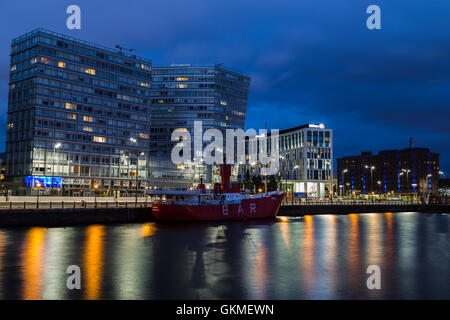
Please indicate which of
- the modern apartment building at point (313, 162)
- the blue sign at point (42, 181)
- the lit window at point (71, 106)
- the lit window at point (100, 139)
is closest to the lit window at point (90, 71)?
the lit window at point (71, 106)

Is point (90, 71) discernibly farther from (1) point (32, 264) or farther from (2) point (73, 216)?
(1) point (32, 264)

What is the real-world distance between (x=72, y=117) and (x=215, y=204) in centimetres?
8765

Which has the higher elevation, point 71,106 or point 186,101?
point 186,101

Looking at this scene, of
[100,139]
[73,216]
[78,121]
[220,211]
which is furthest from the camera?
[100,139]

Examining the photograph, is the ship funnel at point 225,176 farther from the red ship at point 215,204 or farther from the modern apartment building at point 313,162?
the modern apartment building at point 313,162

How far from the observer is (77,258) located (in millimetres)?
31359

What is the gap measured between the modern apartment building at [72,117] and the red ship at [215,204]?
222 feet

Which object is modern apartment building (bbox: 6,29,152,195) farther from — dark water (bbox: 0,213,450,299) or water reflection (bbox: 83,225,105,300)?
dark water (bbox: 0,213,450,299)

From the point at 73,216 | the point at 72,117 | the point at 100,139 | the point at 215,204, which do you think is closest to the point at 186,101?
the point at 100,139

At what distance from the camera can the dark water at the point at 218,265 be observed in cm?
2116

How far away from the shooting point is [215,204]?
226 feet

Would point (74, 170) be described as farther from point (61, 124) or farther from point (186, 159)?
point (186, 159)
